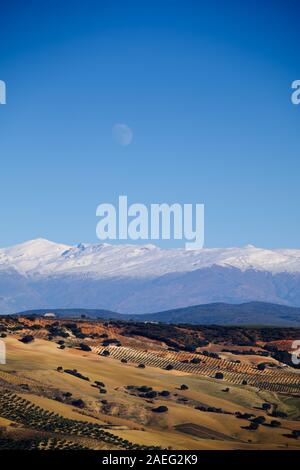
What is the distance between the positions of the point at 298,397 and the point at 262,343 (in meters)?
54.7

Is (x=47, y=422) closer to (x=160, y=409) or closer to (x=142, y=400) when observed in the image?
(x=160, y=409)

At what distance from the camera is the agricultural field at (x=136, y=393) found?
2351 inches

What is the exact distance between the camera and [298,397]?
94.0 metres

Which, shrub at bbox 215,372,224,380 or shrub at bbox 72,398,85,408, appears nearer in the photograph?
shrub at bbox 72,398,85,408

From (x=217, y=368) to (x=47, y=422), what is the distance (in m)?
55.7

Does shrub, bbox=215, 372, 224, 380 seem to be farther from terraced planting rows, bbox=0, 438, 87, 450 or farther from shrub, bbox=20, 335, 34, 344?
terraced planting rows, bbox=0, 438, 87, 450

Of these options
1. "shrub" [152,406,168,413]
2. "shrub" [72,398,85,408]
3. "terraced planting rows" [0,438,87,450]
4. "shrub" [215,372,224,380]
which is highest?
"terraced planting rows" [0,438,87,450]

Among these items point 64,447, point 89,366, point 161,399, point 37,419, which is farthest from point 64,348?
point 64,447

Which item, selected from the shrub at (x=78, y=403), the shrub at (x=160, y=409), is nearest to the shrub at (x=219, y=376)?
the shrub at (x=160, y=409)

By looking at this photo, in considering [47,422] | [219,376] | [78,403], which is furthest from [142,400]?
[219,376]

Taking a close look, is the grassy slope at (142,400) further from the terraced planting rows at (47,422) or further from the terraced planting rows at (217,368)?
the terraced planting rows at (217,368)

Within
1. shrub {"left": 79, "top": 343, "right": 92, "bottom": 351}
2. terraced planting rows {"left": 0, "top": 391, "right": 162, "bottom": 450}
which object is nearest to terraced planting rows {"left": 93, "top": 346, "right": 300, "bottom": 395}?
shrub {"left": 79, "top": 343, "right": 92, "bottom": 351}

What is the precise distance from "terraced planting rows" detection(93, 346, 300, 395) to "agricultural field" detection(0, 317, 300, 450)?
16 cm

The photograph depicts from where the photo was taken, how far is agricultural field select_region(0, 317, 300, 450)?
59.7 metres
